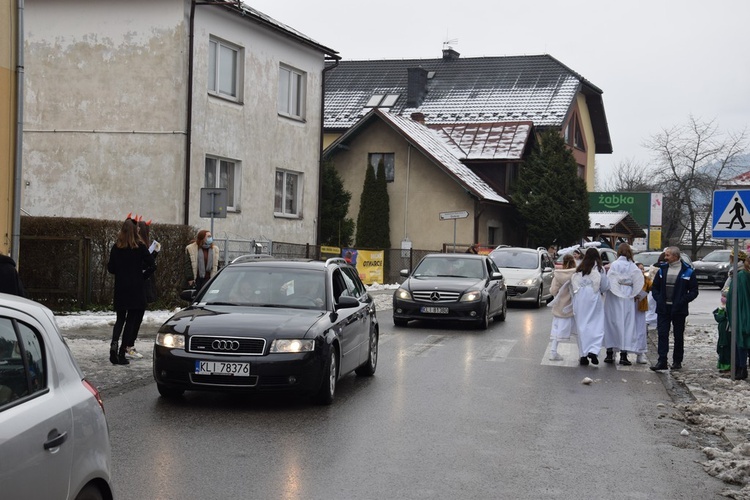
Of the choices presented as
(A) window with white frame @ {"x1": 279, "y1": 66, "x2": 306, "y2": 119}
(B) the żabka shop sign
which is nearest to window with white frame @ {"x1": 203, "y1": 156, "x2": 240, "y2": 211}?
(A) window with white frame @ {"x1": 279, "y1": 66, "x2": 306, "y2": 119}

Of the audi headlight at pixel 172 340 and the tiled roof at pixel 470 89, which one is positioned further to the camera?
the tiled roof at pixel 470 89

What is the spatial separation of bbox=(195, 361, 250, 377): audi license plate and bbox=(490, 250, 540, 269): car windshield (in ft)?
64.7

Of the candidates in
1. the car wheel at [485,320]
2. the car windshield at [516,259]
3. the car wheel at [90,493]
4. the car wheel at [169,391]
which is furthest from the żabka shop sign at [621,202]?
the car wheel at [90,493]

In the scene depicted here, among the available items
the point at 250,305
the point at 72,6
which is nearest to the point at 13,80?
the point at 250,305

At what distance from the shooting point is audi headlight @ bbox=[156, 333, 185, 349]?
9867mm

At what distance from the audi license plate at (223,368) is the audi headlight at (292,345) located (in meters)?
0.32

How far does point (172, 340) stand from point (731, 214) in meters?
7.57

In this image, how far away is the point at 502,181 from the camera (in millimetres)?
48344

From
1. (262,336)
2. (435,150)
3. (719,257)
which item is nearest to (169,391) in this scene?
(262,336)

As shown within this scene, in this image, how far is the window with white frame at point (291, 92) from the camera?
29469mm

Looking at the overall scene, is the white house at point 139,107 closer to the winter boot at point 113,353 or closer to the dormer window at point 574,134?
the winter boot at point 113,353

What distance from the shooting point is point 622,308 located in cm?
1509

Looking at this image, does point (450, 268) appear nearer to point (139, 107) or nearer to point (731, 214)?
point (139, 107)

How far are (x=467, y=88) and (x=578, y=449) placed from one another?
51041 mm
